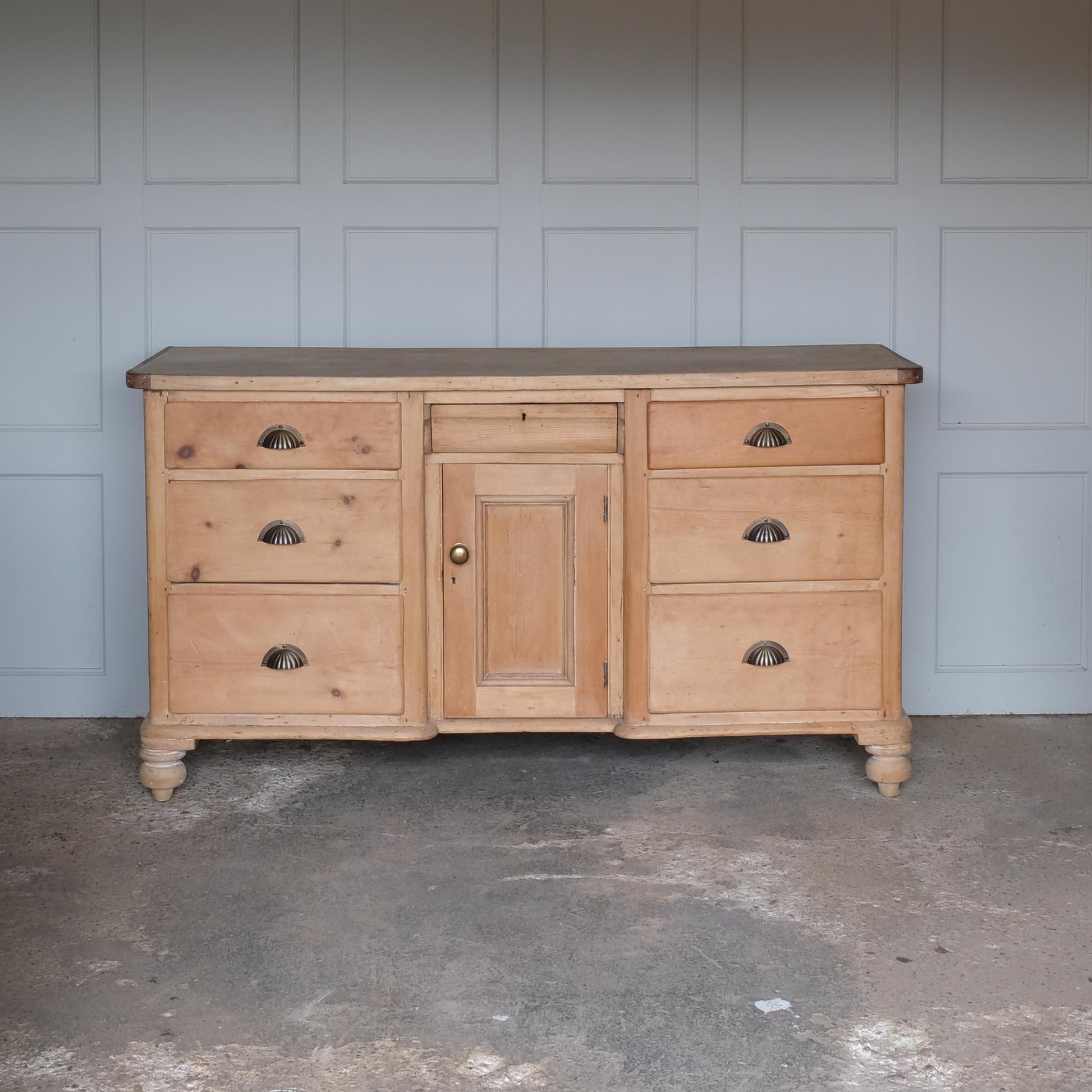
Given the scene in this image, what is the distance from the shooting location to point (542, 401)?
9.71 feet

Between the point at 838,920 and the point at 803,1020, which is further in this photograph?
the point at 838,920

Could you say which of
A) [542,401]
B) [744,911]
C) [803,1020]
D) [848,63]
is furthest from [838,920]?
[848,63]

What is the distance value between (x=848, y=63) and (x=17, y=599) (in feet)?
8.56

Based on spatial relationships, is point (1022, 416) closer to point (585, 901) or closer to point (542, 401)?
point (542, 401)

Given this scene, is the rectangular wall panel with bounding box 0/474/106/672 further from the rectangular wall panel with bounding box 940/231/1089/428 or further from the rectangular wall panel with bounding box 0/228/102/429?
the rectangular wall panel with bounding box 940/231/1089/428

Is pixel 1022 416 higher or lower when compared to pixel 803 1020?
higher

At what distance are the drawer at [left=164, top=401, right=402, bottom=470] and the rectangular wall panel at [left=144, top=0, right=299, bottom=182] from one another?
0.86 metres

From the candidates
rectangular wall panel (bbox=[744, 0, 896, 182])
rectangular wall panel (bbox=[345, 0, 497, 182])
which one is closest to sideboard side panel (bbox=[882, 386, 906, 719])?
rectangular wall panel (bbox=[744, 0, 896, 182])

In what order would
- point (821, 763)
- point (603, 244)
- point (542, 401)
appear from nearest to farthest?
point (542, 401) < point (821, 763) < point (603, 244)

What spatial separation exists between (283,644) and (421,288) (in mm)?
1072

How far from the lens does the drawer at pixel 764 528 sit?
2.97m

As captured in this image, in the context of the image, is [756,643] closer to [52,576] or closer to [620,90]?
[620,90]

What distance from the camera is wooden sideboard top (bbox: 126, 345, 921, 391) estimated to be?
291 cm

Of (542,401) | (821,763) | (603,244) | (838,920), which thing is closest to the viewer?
(838,920)
